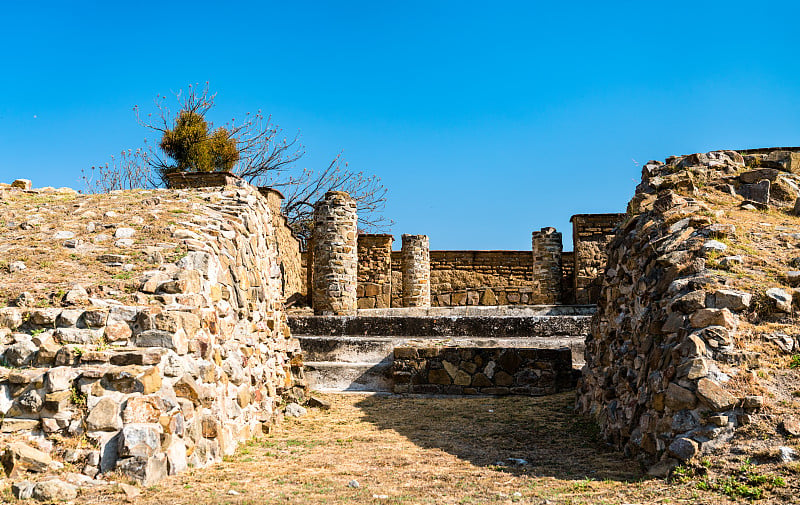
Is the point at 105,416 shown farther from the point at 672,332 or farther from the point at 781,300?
the point at 781,300

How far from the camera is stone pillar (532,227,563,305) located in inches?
623

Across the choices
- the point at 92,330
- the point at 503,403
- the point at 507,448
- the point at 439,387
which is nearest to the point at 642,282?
the point at 507,448

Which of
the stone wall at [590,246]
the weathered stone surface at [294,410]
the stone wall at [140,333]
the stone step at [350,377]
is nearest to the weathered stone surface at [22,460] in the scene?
the stone wall at [140,333]

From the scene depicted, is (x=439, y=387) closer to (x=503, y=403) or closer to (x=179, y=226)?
(x=503, y=403)

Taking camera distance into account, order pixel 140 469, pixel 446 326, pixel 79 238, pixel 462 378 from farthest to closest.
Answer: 1. pixel 446 326
2. pixel 462 378
3. pixel 79 238
4. pixel 140 469

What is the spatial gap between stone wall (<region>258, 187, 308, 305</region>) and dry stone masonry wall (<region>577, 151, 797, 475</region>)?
869 centimetres

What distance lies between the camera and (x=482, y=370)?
8.33 metres

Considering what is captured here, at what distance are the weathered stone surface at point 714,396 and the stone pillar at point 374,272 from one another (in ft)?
41.6

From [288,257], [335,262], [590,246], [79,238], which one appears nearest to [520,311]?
[590,246]

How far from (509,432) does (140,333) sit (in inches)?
131

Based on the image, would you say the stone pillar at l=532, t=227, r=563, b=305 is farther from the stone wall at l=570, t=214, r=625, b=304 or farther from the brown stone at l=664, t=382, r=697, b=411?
the brown stone at l=664, t=382, r=697, b=411

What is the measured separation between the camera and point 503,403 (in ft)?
25.0

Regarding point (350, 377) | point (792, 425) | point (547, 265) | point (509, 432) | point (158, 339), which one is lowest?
point (509, 432)

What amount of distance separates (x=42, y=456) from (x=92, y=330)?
891 mm
